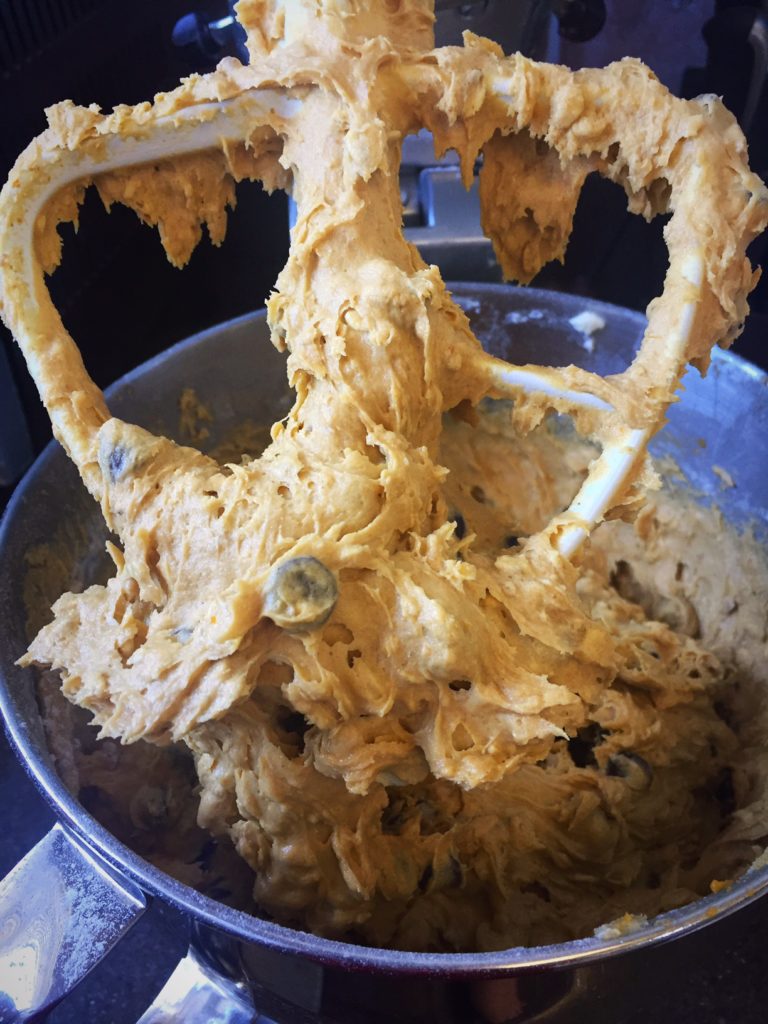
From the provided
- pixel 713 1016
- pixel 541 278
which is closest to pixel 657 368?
pixel 713 1016

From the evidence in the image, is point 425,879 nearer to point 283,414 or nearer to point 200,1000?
point 200,1000

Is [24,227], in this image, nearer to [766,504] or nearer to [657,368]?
[657,368]

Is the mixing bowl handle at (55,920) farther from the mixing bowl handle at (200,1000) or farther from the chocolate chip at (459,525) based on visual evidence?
the chocolate chip at (459,525)

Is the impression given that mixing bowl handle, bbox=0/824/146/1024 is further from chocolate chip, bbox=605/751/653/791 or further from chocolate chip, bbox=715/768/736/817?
chocolate chip, bbox=715/768/736/817

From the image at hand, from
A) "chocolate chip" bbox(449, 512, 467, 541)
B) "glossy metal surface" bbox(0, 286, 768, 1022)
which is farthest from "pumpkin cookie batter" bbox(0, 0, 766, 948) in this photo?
"chocolate chip" bbox(449, 512, 467, 541)

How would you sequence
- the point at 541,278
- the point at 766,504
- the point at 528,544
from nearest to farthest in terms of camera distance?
the point at 528,544 < the point at 766,504 < the point at 541,278

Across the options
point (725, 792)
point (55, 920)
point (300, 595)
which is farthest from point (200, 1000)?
point (725, 792)
